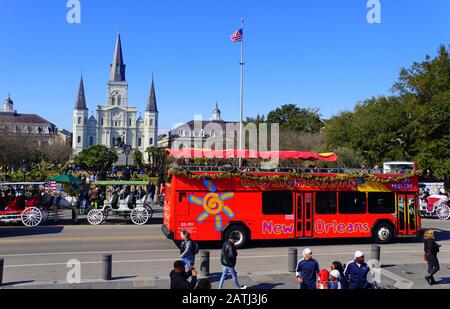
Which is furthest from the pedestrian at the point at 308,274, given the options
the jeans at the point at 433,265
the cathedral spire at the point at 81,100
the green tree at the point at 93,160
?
the cathedral spire at the point at 81,100

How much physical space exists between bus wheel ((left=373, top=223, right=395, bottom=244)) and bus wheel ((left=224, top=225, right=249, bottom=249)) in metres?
5.41

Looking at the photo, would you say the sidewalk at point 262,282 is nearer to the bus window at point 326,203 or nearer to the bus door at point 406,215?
the bus window at point 326,203

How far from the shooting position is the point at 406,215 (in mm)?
18484

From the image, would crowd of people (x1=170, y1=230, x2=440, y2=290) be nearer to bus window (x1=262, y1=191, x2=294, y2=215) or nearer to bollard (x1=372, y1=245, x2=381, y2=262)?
bollard (x1=372, y1=245, x2=381, y2=262)

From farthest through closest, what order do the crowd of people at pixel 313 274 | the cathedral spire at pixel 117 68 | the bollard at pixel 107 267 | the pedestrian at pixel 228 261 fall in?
1. the cathedral spire at pixel 117 68
2. the bollard at pixel 107 267
3. the pedestrian at pixel 228 261
4. the crowd of people at pixel 313 274

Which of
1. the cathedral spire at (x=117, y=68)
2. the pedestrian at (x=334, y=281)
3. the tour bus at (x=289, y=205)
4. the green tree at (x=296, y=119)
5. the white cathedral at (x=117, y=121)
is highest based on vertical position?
the cathedral spire at (x=117, y=68)

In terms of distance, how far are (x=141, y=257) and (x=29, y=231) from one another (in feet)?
26.7

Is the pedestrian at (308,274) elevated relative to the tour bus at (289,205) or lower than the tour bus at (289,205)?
lower

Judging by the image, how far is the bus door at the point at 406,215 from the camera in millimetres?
18438

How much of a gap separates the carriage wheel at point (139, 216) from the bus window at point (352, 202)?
1053 cm

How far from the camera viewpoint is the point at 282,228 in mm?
17156

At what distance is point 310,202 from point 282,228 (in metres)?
1.52

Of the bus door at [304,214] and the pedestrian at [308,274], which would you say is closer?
the pedestrian at [308,274]

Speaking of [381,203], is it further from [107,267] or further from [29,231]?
[29,231]
